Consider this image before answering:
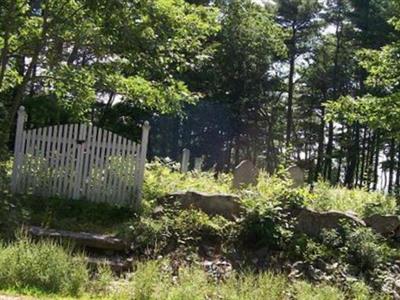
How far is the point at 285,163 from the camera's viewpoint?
10.7 meters

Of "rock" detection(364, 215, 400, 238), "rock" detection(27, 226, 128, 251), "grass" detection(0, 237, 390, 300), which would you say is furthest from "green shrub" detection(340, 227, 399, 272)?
"rock" detection(27, 226, 128, 251)

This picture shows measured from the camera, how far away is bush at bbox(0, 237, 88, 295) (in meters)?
5.69

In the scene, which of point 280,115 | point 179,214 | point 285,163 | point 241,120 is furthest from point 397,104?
point 280,115

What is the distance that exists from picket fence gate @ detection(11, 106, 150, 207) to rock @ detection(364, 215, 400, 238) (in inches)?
159

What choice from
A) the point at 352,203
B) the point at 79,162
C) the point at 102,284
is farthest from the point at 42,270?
the point at 352,203

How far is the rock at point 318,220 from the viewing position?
849 centimetres

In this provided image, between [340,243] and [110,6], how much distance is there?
20.2 ft

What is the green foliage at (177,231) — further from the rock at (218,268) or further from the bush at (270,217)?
the rock at (218,268)

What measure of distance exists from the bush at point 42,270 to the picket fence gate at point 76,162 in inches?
138

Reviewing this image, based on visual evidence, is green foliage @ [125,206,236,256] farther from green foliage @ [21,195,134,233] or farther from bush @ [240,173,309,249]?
green foliage @ [21,195,134,233]

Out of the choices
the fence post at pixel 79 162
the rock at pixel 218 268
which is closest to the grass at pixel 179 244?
the rock at pixel 218 268

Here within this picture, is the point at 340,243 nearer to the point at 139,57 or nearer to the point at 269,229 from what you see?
the point at 269,229

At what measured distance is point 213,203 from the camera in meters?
8.82

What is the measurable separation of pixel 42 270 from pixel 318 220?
14.8 feet
